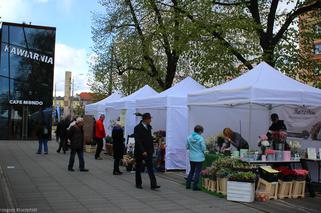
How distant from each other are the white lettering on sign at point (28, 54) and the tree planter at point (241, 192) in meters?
25.4

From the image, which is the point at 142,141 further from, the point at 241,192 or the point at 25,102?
the point at 25,102

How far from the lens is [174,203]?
361 inches

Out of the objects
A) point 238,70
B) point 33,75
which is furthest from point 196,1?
point 33,75

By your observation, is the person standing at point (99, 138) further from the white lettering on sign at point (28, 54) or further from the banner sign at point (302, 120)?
the white lettering on sign at point (28, 54)

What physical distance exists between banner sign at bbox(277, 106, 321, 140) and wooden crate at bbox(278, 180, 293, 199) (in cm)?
265

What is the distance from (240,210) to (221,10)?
13.6 m

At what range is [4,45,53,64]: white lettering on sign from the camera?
31377 millimetres

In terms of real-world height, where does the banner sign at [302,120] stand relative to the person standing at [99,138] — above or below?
above

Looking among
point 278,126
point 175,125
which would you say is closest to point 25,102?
point 175,125

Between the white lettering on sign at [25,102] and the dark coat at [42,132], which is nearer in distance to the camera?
the dark coat at [42,132]

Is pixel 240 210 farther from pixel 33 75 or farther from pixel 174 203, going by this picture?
pixel 33 75

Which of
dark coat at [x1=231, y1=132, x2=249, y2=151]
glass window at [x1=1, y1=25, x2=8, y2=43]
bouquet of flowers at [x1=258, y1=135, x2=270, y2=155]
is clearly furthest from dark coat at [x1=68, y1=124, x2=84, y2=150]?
glass window at [x1=1, y1=25, x2=8, y2=43]

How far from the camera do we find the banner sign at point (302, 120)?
12.4 meters

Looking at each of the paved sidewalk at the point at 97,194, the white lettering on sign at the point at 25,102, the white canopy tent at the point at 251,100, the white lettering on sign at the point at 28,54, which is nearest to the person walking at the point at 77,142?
the paved sidewalk at the point at 97,194
